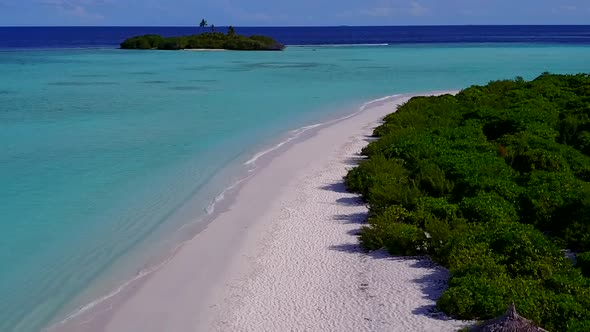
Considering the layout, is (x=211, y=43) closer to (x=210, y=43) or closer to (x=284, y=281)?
(x=210, y=43)

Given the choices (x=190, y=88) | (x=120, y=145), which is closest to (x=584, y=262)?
(x=120, y=145)

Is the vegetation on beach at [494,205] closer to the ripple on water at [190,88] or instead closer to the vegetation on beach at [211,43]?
the ripple on water at [190,88]

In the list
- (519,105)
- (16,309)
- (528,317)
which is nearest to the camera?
(528,317)

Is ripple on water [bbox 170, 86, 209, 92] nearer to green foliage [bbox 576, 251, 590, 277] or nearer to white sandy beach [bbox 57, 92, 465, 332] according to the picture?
white sandy beach [bbox 57, 92, 465, 332]

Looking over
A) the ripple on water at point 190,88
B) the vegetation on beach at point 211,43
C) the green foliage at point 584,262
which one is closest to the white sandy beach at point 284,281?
the green foliage at point 584,262

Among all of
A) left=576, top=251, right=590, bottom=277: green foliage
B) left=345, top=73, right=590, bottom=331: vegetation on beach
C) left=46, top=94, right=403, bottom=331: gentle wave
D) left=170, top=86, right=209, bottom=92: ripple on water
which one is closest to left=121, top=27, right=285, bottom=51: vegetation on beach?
left=170, top=86, right=209, bottom=92: ripple on water

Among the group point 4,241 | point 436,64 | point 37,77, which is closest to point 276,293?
point 4,241

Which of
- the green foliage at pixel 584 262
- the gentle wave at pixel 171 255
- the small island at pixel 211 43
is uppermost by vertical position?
the small island at pixel 211 43

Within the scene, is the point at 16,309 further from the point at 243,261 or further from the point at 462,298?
the point at 462,298
